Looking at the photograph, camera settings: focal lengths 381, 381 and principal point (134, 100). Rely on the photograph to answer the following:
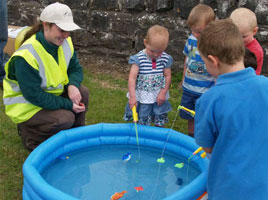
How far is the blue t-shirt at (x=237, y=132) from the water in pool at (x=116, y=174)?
40.7 inches

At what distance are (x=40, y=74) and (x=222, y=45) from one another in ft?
5.70

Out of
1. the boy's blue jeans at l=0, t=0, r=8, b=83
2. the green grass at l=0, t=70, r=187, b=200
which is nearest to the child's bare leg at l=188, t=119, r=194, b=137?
the green grass at l=0, t=70, r=187, b=200

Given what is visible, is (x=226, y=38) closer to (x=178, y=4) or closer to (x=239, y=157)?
(x=239, y=157)

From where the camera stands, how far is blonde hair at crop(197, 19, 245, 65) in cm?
173

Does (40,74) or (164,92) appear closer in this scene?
(40,74)

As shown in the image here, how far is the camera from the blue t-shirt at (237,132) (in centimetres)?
171

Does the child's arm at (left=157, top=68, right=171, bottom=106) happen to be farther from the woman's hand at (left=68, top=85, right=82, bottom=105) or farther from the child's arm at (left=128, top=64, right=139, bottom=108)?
the woman's hand at (left=68, top=85, right=82, bottom=105)

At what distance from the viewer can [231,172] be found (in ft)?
Answer: 5.98

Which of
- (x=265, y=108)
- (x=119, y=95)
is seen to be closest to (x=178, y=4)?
(x=119, y=95)

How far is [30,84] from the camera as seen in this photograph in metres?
2.94

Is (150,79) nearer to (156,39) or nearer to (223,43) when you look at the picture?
(156,39)

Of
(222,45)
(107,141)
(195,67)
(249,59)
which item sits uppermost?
(222,45)

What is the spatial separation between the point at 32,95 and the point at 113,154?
876mm

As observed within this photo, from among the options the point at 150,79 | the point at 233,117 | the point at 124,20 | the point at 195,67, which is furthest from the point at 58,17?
the point at 124,20
